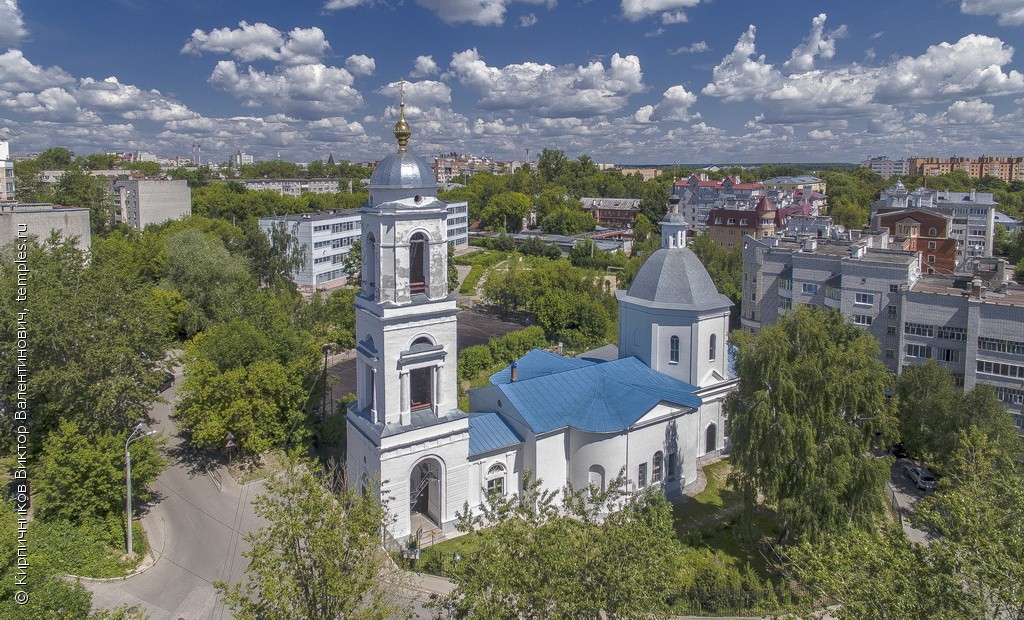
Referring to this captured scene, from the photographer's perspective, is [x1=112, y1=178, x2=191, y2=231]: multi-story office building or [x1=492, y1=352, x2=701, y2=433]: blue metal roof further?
[x1=112, y1=178, x2=191, y2=231]: multi-story office building

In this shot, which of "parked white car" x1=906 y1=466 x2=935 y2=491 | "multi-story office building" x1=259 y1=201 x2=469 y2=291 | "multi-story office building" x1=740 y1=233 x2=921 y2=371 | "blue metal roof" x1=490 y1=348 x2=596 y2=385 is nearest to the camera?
"blue metal roof" x1=490 y1=348 x2=596 y2=385

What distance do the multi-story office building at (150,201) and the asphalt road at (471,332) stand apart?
1580 inches

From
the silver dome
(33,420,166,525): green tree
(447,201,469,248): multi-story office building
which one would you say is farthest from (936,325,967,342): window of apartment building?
(447,201,469,248): multi-story office building

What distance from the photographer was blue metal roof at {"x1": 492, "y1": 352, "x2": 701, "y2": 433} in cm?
2275

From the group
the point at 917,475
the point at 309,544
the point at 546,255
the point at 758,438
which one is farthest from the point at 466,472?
the point at 546,255

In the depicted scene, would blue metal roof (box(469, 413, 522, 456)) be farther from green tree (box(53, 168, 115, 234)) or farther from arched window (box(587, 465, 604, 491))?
green tree (box(53, 168, 115, 234))

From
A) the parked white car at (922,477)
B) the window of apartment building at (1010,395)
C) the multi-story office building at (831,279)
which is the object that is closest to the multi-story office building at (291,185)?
the multi-story office building at (831,279)

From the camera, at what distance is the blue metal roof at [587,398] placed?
2275 centimetres

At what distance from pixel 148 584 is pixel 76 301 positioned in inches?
397

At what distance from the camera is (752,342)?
2117 cm

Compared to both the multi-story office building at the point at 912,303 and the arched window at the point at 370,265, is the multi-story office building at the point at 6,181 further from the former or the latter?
the multi-story office building at the point at 912,303

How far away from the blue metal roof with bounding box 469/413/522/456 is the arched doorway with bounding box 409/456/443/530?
1.31 m

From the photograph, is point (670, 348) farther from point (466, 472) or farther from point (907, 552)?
point (907, 552)

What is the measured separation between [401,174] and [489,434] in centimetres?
900
